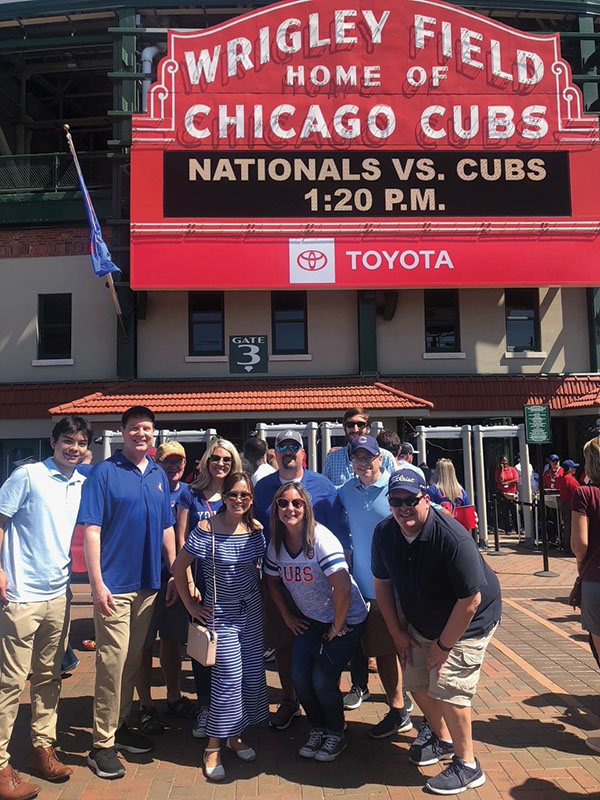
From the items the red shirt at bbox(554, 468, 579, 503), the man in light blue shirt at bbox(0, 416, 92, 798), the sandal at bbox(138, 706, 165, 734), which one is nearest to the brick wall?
the red shirt at bbox(554, 468, 579, 503)

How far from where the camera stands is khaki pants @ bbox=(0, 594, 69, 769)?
3.49 metres

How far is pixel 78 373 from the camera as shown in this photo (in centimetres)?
1446

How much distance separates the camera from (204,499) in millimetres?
4473

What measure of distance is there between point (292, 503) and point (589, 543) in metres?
1.93

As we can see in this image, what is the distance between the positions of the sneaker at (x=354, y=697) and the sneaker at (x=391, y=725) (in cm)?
41

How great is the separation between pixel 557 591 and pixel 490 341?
24.3ft

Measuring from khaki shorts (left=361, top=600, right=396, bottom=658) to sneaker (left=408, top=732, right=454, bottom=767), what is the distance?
1.88ft

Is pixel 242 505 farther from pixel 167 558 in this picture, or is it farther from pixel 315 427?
pixel 315 427

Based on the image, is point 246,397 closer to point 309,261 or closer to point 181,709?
point 309,261

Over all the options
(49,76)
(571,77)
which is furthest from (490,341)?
(49,76)

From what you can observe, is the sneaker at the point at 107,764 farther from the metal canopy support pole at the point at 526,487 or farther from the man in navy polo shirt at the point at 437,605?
the metal canopy support pole at the point at 526,487

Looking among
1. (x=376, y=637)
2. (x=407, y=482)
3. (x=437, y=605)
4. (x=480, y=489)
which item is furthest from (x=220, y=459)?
(x=480, y=489)

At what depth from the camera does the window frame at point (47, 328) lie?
1456 cm

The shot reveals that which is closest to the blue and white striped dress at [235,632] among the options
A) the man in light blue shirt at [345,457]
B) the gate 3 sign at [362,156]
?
the man in light blue shirt at [345,457]
